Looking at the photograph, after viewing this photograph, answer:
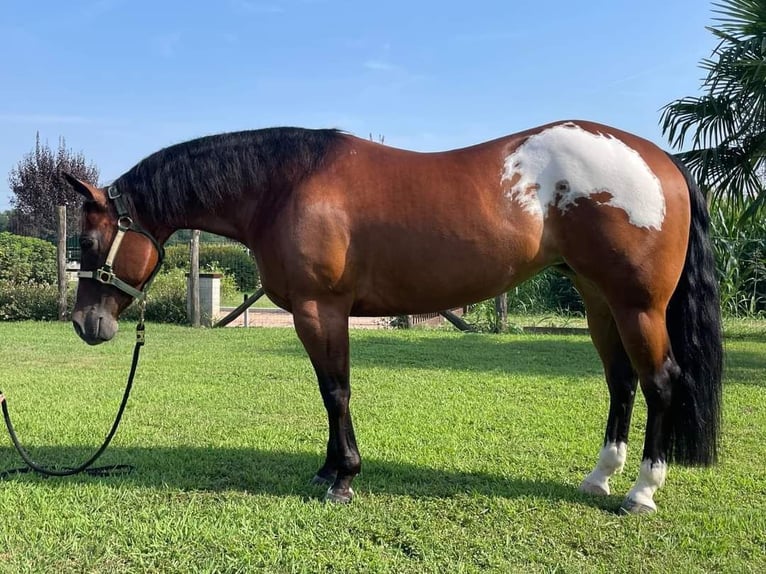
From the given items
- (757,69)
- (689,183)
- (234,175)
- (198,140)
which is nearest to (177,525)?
(234,175)

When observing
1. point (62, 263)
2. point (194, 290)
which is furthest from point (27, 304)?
point (194, 290)

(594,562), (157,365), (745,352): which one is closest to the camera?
(594,562)

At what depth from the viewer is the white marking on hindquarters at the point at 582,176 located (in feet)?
9.03

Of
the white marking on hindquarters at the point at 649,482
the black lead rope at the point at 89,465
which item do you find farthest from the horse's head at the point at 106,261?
the white marking on hindquarters at the point at 649,482

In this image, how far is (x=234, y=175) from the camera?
3.01 m

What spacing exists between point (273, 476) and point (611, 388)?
6.47ft

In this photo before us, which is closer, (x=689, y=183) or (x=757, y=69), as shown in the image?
(x=689, y=183)

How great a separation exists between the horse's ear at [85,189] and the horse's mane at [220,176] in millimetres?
114

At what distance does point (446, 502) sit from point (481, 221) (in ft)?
4.65

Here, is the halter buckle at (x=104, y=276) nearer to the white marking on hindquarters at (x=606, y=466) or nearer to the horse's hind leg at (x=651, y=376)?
the horse's hind leg at (x=651, y=376)

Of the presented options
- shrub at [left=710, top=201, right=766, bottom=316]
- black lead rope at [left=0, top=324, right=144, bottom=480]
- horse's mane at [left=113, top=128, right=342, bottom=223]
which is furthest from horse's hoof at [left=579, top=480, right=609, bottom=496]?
shrub at [left=710, top=201, right=766, bottom=316]

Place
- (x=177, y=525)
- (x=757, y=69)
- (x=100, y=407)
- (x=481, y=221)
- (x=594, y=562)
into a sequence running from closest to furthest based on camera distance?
1. (x=594, y=562)
2. (x=177, y=525)
3. (x=481, y=221)
4. (x=100, y=407)
5. (x=757, y=69)

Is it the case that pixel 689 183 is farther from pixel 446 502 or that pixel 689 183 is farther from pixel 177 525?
pixel 177 525

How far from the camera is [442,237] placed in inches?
110
